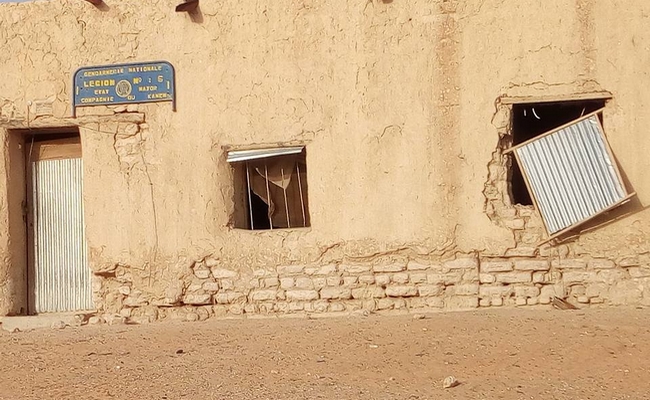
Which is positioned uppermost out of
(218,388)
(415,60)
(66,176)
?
(415,60)

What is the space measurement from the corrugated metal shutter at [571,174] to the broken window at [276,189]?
2.11m

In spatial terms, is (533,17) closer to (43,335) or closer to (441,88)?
(441,88)

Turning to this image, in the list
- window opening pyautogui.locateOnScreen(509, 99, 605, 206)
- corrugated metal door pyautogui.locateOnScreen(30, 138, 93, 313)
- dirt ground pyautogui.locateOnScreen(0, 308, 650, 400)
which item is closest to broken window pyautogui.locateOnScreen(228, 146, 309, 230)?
dirt ground pyautogui.locateOnScreen(0, 308, 650, 400)

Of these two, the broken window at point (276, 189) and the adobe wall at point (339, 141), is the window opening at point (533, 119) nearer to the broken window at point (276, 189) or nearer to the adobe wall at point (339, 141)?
the adobe wall at point (339, 141)

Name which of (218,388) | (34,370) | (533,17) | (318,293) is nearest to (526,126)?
(533,17)

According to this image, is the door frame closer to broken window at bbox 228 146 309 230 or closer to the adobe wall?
the adobe wall

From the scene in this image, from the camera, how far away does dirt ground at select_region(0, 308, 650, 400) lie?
5.23 meters

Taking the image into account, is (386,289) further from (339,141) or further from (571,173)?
(571,173)

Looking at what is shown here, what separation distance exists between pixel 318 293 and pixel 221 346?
147cm

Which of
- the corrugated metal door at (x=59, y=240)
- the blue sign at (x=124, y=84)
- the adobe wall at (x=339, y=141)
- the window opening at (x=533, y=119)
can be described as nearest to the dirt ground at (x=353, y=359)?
the adobe wall at (x=339, y=141)

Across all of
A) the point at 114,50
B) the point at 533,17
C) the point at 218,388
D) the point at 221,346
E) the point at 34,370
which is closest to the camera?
the point at 218,388

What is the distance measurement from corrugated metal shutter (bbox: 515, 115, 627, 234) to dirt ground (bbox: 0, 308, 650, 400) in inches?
34.9

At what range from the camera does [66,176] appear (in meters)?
8.73

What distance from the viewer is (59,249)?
872cm
